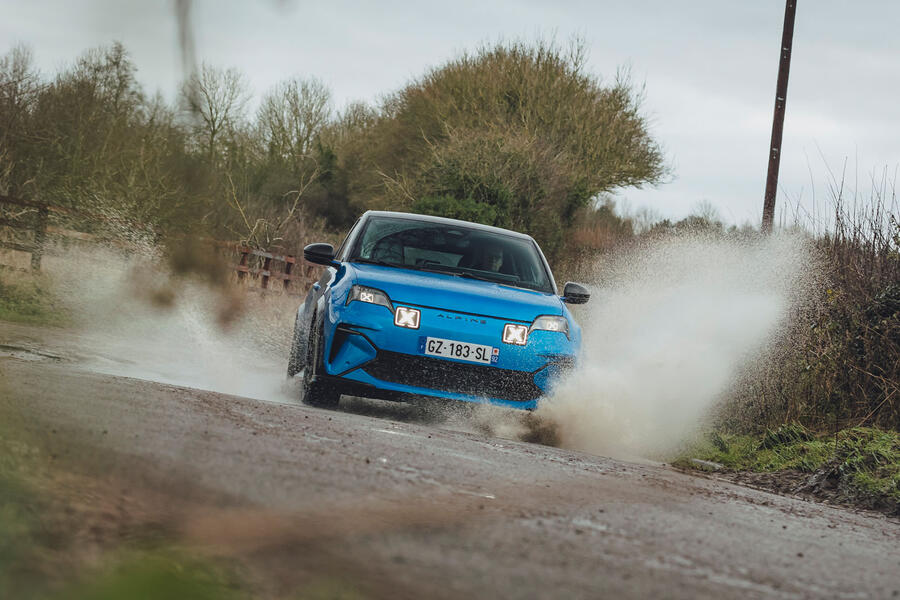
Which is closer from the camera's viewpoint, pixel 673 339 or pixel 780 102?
pixel 673 339

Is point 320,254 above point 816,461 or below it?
above

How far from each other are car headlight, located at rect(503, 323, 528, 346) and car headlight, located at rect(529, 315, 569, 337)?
0.07 meters

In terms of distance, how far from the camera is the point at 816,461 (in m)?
8.56

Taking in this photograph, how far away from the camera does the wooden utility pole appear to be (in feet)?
71.6

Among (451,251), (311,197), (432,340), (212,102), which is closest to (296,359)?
(451,251)

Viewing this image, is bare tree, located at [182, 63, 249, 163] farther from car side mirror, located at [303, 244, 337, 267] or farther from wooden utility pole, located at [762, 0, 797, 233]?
wooden utility pole, located at [762, 0, 797, 233]

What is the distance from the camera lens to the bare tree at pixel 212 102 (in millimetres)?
1401

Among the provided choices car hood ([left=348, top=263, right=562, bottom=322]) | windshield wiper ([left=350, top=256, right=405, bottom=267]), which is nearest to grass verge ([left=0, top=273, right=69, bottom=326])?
windshield wiper ([left=350, top=256, right=405, bottom=267])

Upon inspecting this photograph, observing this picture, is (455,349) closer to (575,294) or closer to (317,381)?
(317,381)

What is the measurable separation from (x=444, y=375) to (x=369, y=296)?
0.82 meters

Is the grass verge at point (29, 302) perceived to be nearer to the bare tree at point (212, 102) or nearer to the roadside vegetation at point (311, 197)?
the roadside vegetation at point (311, 197)

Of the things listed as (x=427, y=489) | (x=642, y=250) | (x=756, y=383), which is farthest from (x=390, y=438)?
(x=642, y=250)

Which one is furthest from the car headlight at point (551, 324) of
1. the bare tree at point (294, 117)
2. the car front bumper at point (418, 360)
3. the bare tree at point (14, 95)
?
the bare tree at point (14, 95)

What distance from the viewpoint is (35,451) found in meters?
2.40
